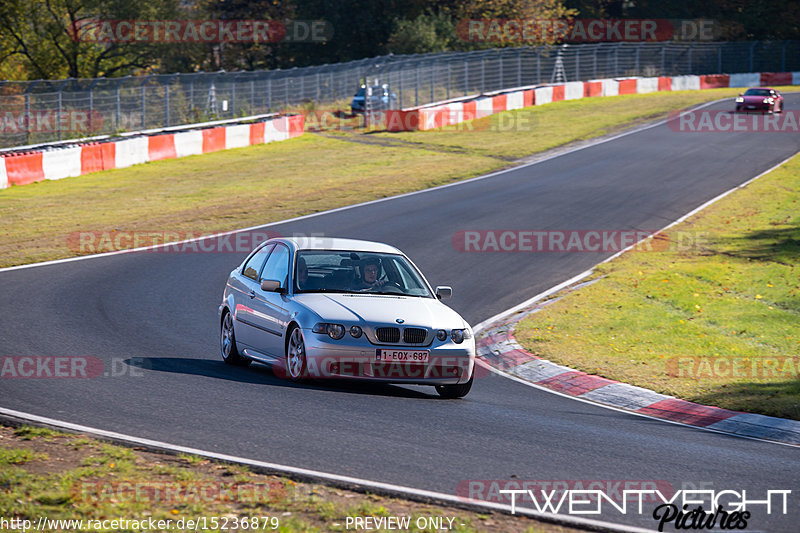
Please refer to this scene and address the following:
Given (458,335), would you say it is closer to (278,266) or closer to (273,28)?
(278,266)

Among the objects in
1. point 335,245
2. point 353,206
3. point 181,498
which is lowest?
point 353,206

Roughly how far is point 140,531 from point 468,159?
29.9m

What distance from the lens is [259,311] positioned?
10875mm

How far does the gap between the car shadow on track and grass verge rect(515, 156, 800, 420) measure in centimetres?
287

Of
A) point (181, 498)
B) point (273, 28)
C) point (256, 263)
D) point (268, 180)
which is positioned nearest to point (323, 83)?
point (268, 180)

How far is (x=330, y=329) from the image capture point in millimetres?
9664

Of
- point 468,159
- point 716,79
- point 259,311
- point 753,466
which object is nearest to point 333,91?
point 468,159

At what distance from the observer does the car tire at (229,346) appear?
11391 millimetres

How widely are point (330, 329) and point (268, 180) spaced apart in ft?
68.5

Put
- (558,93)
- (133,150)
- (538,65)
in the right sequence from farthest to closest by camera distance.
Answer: (538,65) → (558,93) → (133,150)

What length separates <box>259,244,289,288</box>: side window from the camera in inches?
425

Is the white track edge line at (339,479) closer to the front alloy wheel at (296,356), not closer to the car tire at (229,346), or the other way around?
the front alloy wheel at (296,356)

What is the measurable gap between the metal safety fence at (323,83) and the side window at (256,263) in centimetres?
1927

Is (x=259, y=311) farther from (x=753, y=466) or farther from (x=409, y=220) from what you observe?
(x=409, y=220)
